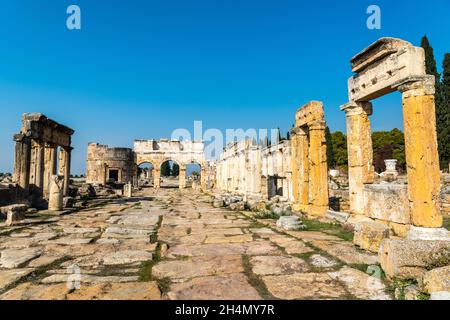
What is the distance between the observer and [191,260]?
12.6 ft

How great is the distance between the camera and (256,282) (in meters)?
2.98

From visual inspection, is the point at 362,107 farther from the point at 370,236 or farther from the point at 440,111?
the point at 440,111

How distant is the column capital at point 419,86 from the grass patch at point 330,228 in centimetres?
275

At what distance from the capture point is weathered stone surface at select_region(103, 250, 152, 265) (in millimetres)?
3773

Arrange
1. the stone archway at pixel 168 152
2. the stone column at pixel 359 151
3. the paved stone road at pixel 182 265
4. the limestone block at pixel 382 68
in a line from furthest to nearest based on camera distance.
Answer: the stone archway at pixel 168 152, the stone column at pixel 359 151, the limestone block at pixel 382 68, the paved stone road at pixel 182 265

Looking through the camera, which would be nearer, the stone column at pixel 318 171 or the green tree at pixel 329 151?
the stone column at pixel 318 171

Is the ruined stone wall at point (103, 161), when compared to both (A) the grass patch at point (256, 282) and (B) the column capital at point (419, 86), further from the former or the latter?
(B) the column capital at point (419, 86)

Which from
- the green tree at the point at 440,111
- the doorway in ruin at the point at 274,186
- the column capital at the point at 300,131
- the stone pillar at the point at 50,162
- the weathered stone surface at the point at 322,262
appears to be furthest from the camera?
the green tree at the point at 440,111

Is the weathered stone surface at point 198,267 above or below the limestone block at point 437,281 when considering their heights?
below

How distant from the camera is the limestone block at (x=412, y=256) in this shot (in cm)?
294

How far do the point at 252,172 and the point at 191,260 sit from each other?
12264 mm

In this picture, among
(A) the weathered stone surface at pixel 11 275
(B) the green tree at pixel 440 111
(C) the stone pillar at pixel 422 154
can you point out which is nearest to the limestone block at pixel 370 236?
(C) the stone pillar at pixel 422 154
